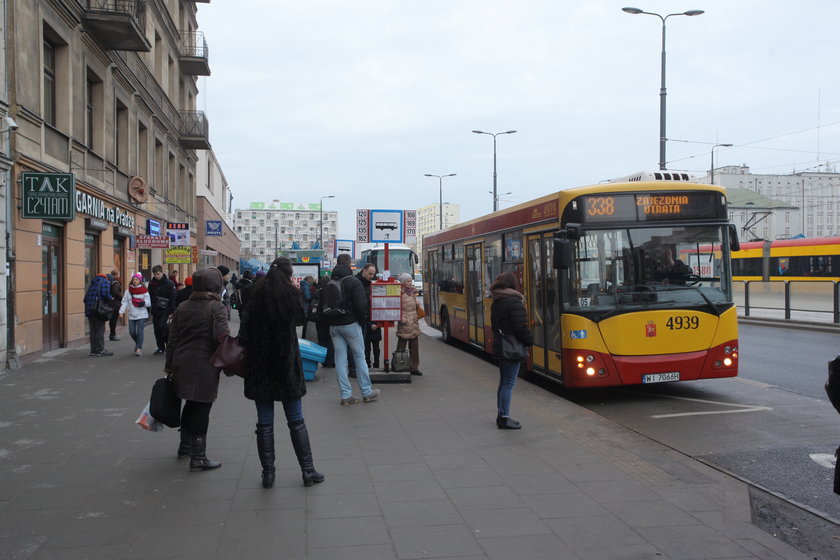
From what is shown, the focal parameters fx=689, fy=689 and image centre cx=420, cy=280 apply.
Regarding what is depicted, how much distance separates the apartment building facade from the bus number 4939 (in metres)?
10.3

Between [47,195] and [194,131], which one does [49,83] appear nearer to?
[47,195]

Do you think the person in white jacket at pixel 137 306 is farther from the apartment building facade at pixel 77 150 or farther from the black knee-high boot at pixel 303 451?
the black knee-high boot at pixel 303 451

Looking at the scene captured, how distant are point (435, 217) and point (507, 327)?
133 metres

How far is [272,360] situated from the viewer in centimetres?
526

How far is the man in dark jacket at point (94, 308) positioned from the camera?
1334 centimetres

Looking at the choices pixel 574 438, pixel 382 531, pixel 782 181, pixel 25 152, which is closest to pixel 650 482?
pixel 574 438

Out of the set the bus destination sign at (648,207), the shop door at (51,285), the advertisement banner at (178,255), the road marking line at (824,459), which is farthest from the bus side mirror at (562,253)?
the advertisement banner at (178,255)

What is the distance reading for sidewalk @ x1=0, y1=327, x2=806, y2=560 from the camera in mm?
4199

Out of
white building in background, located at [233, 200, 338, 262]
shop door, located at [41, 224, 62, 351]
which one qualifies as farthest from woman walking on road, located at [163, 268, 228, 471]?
white building in background, located at [233, 200, 338, 262]

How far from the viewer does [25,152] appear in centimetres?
1241

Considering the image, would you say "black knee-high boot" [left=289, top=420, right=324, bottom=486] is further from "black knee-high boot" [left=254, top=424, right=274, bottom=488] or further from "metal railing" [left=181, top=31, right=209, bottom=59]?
"metal railing" [left=181, top=31, right=209, bottom=59]

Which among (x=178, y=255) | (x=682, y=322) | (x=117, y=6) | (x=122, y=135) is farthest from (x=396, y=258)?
(x=682, y=322)

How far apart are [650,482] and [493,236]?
7.43 meters

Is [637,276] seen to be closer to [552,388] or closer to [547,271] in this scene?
[547,271]
